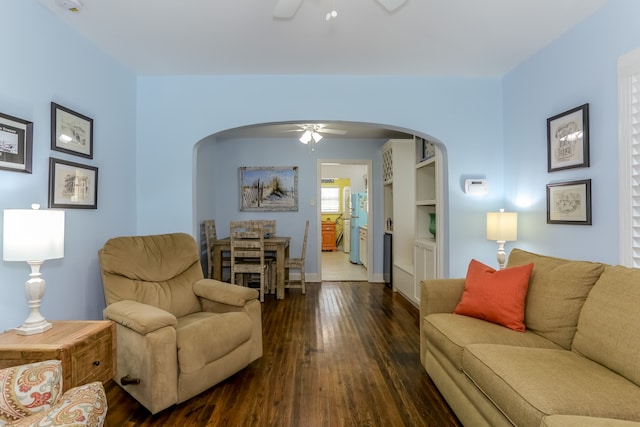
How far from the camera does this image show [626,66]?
6.77ft

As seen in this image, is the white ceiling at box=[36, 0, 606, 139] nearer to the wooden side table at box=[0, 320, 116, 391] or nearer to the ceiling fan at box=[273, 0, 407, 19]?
the ceiling fan at box=[273, 0, 407, 19]

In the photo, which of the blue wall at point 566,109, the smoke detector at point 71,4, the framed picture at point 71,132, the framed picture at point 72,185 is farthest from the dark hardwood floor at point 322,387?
the smoke detector at point 71,4

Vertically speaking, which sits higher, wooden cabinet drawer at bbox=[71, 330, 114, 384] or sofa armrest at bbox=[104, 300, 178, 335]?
sofa armrest at bbox=[104, 300, 178, 335]

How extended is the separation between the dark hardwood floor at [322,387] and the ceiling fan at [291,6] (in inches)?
89.9

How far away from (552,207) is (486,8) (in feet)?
5.17

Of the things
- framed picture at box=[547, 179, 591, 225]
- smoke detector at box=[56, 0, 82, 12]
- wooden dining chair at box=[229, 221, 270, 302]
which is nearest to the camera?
smoke detector at box=[56, 0, 82, 12]

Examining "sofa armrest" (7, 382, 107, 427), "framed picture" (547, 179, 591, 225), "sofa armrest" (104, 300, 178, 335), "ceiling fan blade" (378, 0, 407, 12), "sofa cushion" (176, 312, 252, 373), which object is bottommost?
"sofa cushion" (176, 312, 252, 373)

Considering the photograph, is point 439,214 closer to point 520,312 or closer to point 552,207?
point 552,207

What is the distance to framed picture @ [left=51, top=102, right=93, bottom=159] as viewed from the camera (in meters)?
2.26

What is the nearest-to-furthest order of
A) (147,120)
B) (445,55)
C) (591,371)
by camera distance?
(591,371)
(445,55)
(147,120)

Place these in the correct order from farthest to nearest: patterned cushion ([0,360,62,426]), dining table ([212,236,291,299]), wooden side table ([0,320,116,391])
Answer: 1. dining table ([212,236,291,299])
2. wooden side table ([0,320,116,391])
3. patterned cushion ([0,360,62,426])

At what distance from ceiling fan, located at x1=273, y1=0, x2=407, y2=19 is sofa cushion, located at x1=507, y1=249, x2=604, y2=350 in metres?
1.76

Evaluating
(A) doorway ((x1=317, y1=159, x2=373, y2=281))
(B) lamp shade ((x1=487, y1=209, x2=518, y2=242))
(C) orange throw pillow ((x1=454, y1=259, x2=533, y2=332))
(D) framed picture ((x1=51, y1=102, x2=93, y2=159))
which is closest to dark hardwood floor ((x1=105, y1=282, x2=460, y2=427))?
(C) orange throw pillow ((x1=454, y1=259, x2=533, y2=332))

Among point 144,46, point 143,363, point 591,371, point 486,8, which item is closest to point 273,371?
point 143,363
